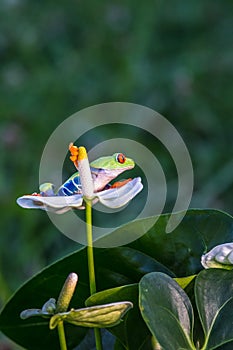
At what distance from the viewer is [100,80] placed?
196cm

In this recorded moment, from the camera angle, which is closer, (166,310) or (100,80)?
(166,310)

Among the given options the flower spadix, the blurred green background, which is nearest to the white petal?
the flower spadix

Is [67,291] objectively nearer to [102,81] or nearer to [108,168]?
[108,168]

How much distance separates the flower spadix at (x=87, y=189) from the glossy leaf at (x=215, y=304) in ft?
0.20

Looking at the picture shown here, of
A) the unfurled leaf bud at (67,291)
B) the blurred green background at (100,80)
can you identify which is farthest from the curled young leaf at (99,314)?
the blurred green background at (100,80)

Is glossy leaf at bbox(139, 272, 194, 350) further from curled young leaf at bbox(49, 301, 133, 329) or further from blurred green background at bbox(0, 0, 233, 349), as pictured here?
blurred green background at bbox(0, 0, 233, 349)

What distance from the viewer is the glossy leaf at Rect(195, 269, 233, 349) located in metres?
0.42

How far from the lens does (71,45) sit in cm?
220

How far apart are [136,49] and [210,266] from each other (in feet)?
5.05

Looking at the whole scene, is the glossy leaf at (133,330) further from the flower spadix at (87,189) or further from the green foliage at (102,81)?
the green foliage at (102,81)

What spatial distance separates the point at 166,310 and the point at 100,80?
5.20 ft

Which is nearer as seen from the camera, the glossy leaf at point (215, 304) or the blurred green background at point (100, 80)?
the glossy leaf at point (215, 304)

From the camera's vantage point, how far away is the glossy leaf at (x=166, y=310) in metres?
0.39

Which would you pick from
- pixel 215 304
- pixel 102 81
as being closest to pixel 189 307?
pixel 215 304
